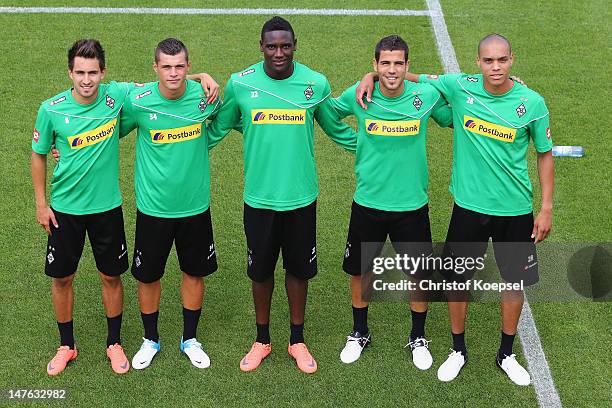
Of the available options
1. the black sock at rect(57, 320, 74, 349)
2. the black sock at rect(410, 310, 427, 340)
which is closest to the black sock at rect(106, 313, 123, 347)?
the black sock at rect(57, 320, 74, 349)

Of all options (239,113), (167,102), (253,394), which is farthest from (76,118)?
(253,394)

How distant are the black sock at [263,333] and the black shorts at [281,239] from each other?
0.41 m

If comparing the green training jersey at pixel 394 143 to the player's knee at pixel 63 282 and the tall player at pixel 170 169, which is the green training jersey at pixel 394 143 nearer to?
the tall player at pixel 170 169

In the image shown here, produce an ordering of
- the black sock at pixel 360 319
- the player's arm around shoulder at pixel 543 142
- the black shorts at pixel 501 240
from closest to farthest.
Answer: the player's arm around shoulder at pixel 543 142, the black shorts at pixel 501 240, the black sock at pixel 360 319

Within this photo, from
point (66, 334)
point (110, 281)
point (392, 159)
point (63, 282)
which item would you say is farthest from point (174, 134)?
point (66, 334)

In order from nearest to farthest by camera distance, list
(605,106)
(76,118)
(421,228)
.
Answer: (76,118) → (421,228) → (605,106)

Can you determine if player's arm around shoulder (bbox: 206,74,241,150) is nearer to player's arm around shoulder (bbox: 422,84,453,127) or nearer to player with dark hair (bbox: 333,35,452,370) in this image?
player with dark hair (bbox: 333,35,452,370)

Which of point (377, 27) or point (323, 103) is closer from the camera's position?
A: point (323, 103)

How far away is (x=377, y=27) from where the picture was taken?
1178cm

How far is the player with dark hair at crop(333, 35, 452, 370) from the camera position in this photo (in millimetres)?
5844

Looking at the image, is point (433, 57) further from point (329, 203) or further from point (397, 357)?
point (397, 357)

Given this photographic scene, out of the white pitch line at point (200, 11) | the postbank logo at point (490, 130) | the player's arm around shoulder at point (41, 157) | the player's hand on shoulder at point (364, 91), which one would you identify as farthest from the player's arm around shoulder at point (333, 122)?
the white pitch line at point (200, 11)

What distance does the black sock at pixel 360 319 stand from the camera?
654 centimetres

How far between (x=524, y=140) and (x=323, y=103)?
129cm
